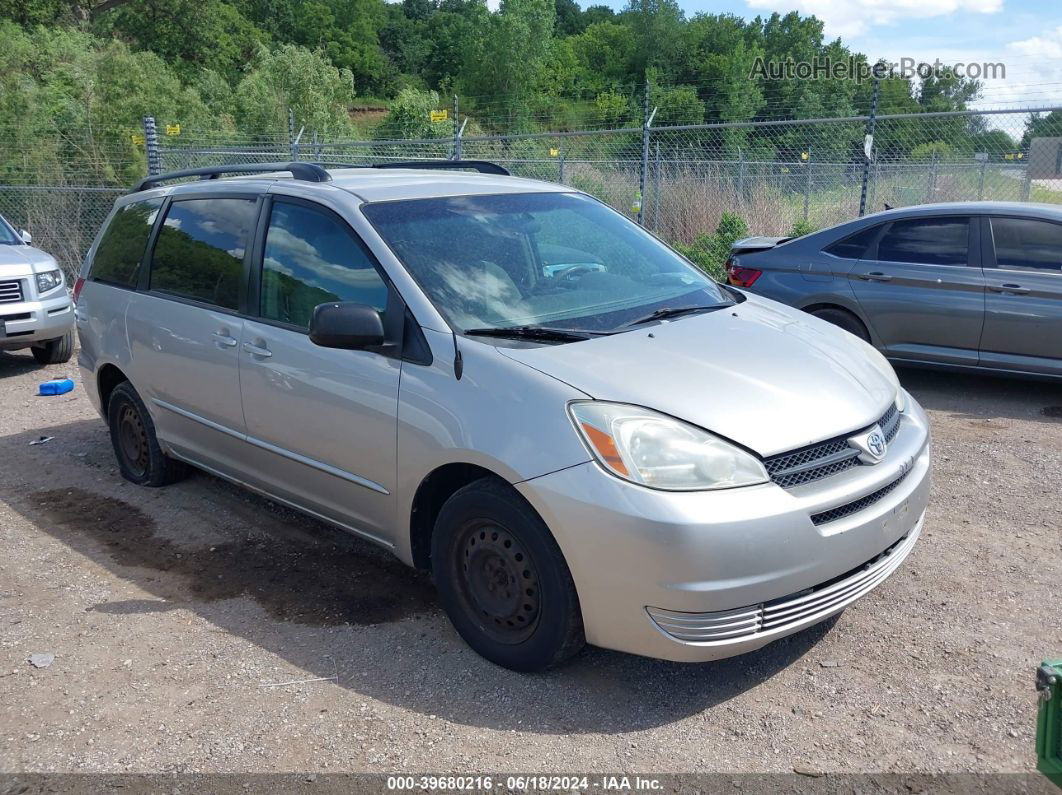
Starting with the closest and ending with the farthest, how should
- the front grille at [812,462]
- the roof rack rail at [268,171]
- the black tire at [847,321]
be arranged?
1. the front grille at [812,462]
2. the roof rack rail at [268,171]
3. the black tire at [847,321]

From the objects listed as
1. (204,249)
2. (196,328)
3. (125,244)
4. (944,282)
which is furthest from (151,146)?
(944,282)

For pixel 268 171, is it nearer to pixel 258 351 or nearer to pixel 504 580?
pixel 258 351

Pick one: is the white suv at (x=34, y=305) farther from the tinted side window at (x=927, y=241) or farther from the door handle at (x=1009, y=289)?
the door handle at (x=1009, y=289)

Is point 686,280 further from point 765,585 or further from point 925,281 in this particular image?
point 925,281

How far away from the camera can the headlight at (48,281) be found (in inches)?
360

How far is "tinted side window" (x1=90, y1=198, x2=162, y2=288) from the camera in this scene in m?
5.53

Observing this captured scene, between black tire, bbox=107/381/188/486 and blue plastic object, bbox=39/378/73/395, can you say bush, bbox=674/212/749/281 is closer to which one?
blue plastic object, bbox=39/378/73/395

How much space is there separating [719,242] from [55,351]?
937cm

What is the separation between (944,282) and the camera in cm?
730

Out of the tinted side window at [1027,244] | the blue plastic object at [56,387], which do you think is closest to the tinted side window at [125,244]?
the blue plastic object at [56,387]

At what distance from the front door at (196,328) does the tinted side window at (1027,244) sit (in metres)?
5.60

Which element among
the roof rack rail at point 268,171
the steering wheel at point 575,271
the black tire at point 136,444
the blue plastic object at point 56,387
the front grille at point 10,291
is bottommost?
the blue plastic object at point 56,387

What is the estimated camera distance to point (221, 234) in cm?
485

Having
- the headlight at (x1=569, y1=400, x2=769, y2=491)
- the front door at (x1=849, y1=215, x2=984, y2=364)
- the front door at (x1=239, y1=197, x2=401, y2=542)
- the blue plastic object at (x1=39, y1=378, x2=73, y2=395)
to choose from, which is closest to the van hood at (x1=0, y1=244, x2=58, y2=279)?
the blue plastic object at (x1=39, y1=378, x2=73, y2=395)
